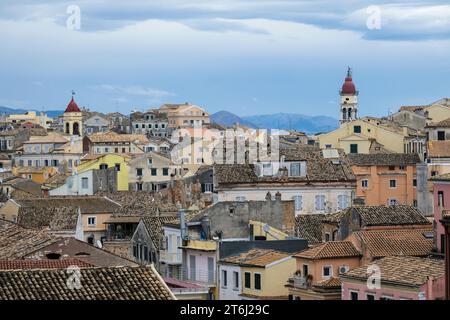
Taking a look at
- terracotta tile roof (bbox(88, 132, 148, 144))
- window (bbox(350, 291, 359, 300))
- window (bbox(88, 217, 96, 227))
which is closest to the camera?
window (bbox(350, 291, 359, 300))

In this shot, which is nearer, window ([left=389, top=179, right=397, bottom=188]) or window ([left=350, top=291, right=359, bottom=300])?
window ([left=350, top=291, right=359, bottom=300])

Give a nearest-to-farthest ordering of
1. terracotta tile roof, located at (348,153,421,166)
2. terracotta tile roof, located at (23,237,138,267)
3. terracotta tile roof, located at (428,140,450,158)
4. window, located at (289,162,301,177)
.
Answer: terracotta tile roof, located at (23,237,138,267), window, located at (289,162,301,177), terracotta tile roof, located at (428,140,450,158), terracotta tile roof, located at (348,153,421,166)

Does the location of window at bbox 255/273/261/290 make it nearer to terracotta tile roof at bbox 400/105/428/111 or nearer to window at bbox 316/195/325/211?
window at bbox 316/195/325/211

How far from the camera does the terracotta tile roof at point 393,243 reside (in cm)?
4084

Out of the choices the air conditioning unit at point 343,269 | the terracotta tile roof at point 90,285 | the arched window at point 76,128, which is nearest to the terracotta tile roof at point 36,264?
the terracotta tile roof at point 90,285

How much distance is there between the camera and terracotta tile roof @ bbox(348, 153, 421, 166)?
8069 centimetres

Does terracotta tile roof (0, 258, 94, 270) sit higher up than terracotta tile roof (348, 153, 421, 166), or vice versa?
terracotta tile roof (348, 153, 421, 166)

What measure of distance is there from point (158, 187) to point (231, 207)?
137 feet

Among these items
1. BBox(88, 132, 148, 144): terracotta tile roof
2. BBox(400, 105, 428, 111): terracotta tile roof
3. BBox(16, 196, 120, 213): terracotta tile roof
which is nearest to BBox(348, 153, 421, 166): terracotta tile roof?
BBox(16, 196, 120, 213): terracotta tile roof

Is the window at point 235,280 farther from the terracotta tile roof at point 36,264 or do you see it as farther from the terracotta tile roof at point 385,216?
the terracotta tile roof at point 36,264

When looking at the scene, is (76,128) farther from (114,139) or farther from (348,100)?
(348,100)

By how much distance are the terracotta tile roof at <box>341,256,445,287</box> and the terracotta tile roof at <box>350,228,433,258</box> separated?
117 inches
